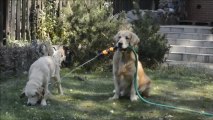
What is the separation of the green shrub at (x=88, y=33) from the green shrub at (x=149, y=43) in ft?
2.44

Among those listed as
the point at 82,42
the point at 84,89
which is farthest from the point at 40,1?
the point at 84,89

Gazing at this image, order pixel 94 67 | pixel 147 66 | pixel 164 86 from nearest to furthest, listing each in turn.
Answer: pixel 164 86 < pixel 94 67 < pixel 147 66

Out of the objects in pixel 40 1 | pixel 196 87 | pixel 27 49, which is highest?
pixel 40 1

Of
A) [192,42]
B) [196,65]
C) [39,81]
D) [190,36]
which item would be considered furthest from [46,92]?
[190,36]

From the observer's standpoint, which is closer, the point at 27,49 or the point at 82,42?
the point at 27,49

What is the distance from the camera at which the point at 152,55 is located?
36.2 feet

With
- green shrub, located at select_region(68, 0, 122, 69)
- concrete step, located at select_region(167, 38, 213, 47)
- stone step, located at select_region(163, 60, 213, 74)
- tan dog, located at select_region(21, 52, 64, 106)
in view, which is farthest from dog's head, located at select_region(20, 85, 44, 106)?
concrete step, located at select_region(167, 38, 213, 47)

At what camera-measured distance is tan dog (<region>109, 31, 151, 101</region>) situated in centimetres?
735

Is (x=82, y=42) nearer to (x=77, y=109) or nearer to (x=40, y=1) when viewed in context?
(x=40, y=1)

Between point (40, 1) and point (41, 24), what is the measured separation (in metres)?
0.63

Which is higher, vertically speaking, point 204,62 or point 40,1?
point 40,1

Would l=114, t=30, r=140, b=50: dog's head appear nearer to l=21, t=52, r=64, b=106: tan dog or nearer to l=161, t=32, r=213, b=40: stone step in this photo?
l=21, t=52, r=64, b=106: tan dog

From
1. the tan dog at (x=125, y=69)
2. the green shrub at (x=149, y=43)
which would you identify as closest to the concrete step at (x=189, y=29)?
the green shrub at (x=149, y=43)

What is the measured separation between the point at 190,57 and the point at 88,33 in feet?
12.7
